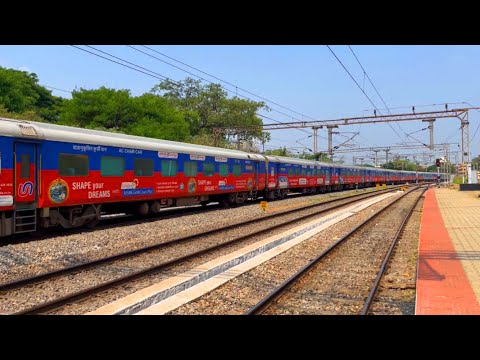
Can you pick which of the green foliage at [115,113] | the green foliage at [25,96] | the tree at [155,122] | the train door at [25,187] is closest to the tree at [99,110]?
the green foliage at [115,113]

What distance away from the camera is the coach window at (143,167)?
17.1m

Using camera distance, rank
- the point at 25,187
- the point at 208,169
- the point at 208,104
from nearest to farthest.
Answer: the point at 25,187 < the point at 208,169 < the point at 208,104

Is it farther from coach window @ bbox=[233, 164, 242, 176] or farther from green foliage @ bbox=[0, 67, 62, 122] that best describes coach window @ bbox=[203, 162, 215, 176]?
green foliage @ bbox=[0, 67, 62, 122]

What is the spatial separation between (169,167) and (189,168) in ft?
5.57

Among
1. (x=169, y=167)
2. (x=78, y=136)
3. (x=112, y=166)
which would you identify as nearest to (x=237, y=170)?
(x=169, y=167)

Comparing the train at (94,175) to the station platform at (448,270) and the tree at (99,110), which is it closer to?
the station platform at (448,270)

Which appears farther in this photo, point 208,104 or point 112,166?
point 208,104

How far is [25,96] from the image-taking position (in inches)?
2051

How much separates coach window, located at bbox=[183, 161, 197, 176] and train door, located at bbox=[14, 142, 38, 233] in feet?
27.6

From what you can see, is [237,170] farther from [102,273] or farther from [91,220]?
[102,273]

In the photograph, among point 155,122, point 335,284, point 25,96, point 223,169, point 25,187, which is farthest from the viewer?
point 25,96

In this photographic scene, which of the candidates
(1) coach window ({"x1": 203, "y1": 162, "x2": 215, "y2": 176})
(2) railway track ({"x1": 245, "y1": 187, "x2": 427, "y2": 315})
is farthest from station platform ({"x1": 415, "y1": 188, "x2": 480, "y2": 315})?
(1) coach window ({"x1": 203, "y1": 162, "x2": 215, "y2": 176})

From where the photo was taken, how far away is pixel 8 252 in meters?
10.6
